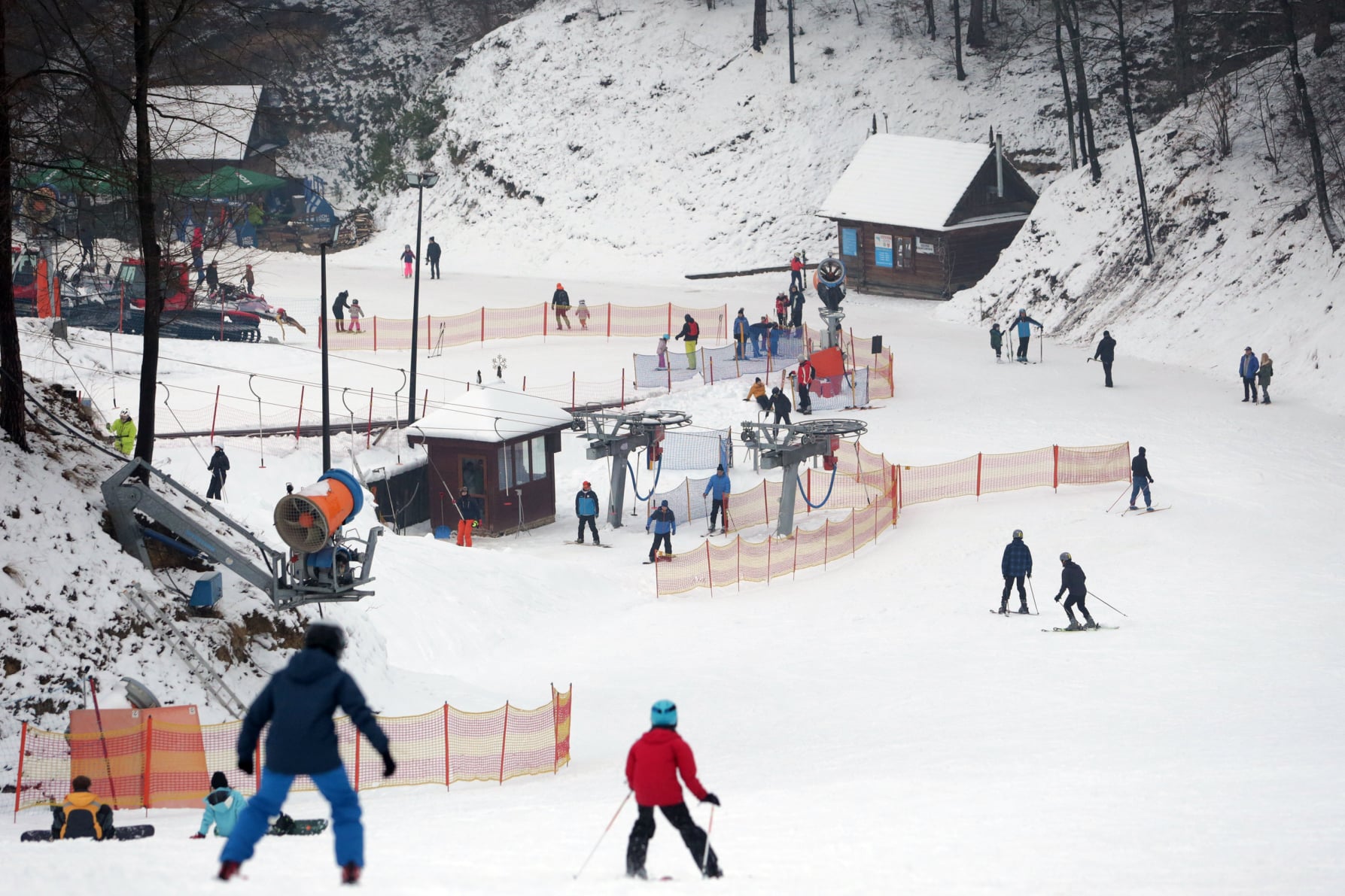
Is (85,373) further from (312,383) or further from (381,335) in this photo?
(381,335)

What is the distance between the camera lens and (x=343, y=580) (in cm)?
1611

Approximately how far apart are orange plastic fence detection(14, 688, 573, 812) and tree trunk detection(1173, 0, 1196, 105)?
1386 inches

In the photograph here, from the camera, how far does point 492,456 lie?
2912 centimetres

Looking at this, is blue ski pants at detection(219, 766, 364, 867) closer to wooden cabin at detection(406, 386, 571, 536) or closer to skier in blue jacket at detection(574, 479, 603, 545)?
skier in blue jacket at detection(574, 479, 603, 545)

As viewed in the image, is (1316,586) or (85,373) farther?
(85,373)

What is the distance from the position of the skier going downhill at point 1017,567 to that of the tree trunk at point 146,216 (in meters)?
11.5

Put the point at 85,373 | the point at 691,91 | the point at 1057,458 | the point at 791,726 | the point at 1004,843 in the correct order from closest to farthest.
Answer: the point at 1004,843 < the point at 791,726 < the point at 1057,458 < the point at 85,373 < the point at 691,91

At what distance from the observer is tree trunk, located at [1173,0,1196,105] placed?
148ft

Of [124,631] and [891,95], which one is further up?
[891,95]

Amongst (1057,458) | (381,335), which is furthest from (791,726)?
(381,335)

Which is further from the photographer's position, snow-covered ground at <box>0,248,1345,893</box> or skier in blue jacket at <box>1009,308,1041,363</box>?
skier in blue jacket at <box>1009,308,1041,363</box>

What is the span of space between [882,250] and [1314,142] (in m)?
16.1

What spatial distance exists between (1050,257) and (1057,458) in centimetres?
1972

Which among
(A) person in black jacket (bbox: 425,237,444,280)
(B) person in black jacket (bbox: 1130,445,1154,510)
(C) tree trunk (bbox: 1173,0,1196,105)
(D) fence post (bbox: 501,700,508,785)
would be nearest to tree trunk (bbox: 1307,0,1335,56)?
(C) tree trunk (bbox: 1173,0,1196,105)
